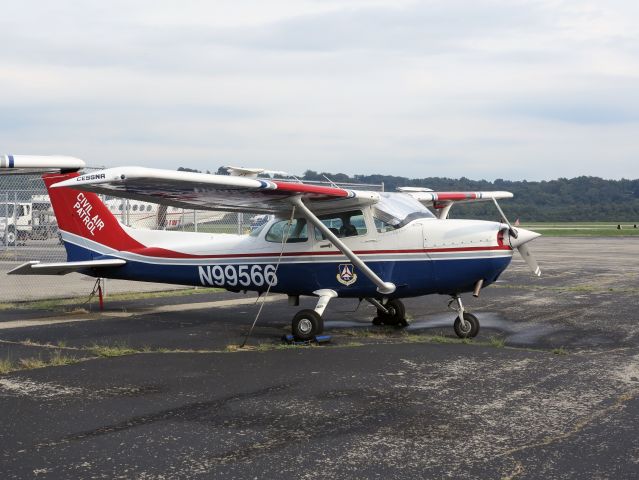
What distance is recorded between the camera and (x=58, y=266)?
38.8 feet

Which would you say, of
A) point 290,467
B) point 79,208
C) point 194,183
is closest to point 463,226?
point 194,183

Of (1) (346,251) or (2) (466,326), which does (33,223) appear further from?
(2) (466,326)

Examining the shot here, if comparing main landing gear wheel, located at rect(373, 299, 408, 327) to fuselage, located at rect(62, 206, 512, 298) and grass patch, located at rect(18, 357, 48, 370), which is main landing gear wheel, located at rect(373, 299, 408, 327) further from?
grass patch, located at rect(18, 357, 48, 370)

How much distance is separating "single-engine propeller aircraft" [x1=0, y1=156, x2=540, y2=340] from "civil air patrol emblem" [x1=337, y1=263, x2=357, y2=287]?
0.05 ft

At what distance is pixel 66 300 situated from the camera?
50.0 feet

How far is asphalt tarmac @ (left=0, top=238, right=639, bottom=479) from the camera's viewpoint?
4.95m

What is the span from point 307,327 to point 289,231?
5.78ft

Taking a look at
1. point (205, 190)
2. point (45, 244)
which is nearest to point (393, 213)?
point (205, 190)

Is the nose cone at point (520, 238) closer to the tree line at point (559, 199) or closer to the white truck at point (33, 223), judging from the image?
the white truck at point (33, 223)

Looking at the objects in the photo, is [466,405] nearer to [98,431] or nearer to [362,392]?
[362,392]

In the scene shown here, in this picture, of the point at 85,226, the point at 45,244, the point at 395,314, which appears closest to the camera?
the point at 395,314

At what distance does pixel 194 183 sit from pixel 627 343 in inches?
245

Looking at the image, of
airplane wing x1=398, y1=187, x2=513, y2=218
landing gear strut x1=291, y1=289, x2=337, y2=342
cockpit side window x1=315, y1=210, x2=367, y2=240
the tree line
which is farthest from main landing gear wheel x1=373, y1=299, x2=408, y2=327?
the tree line

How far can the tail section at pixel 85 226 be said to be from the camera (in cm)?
1266
